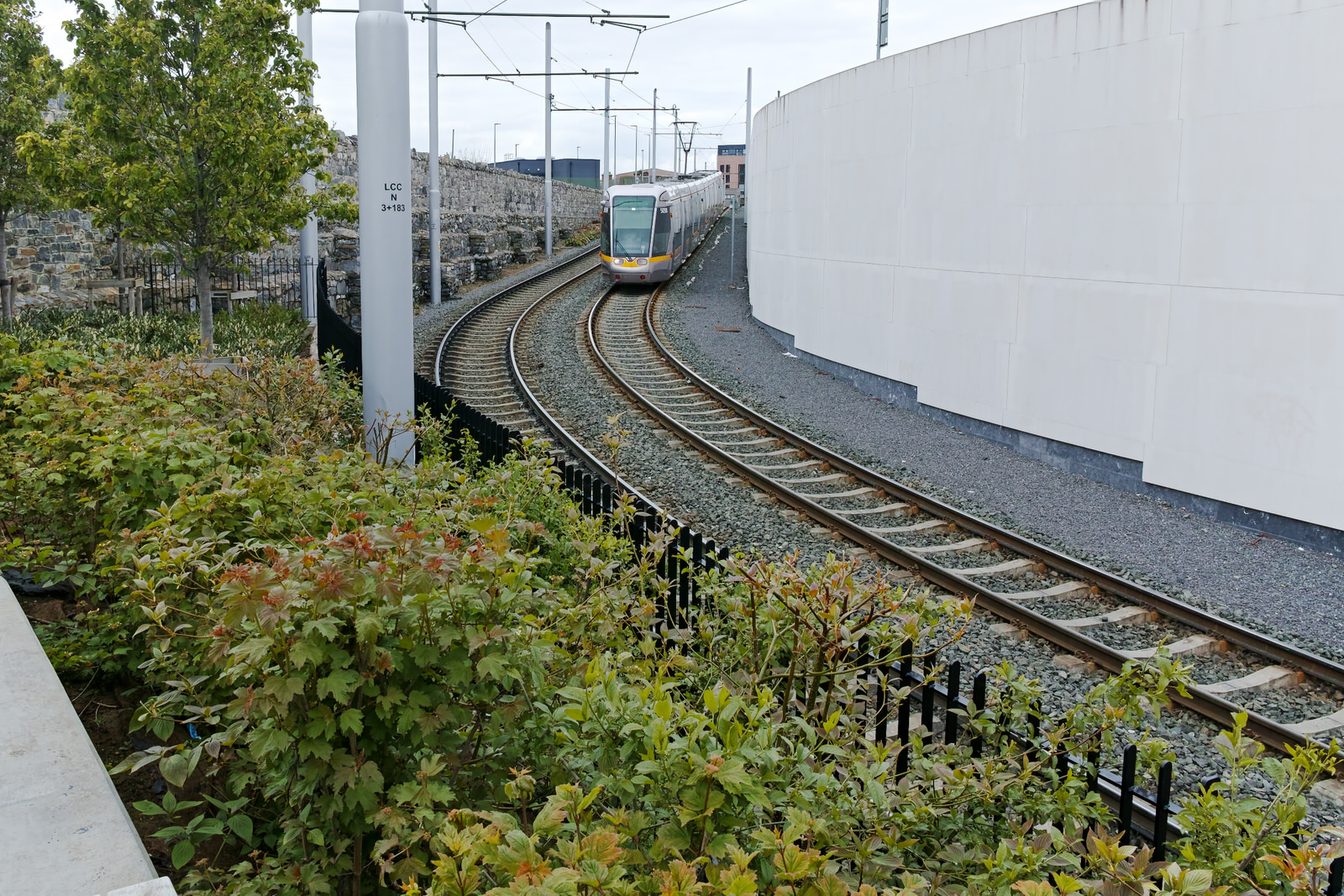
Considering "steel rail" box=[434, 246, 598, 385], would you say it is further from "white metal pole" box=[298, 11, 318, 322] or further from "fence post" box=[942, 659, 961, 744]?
"fence post" box=[942, 659, 961, 744]

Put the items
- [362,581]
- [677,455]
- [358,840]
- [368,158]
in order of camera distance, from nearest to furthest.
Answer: [362,581] → [358,840] → [368,158] → [677,455]

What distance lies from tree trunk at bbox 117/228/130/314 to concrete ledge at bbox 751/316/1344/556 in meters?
13.0

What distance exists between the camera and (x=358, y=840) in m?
2.91

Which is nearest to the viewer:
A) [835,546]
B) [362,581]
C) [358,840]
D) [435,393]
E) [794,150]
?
[362,581]

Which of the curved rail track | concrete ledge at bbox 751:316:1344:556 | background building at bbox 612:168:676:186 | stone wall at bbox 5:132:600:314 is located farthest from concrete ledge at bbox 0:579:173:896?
background building at bbox 612:168:676:186

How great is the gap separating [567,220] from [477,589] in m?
52.1

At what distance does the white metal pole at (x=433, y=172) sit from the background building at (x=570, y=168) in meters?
61.0

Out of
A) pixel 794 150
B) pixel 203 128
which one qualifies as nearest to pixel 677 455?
pixel 203 128

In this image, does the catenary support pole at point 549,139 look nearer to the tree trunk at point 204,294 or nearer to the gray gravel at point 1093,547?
the gray gravel at point 1093,547

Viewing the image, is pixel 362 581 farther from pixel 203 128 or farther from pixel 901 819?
pixel 203 128

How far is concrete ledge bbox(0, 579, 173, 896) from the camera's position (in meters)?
2.52

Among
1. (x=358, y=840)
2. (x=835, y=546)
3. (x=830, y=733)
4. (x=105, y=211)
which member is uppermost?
(x=105, y=211)

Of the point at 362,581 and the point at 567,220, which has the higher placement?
the point at 567,220

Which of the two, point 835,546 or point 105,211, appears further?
point 105,211
